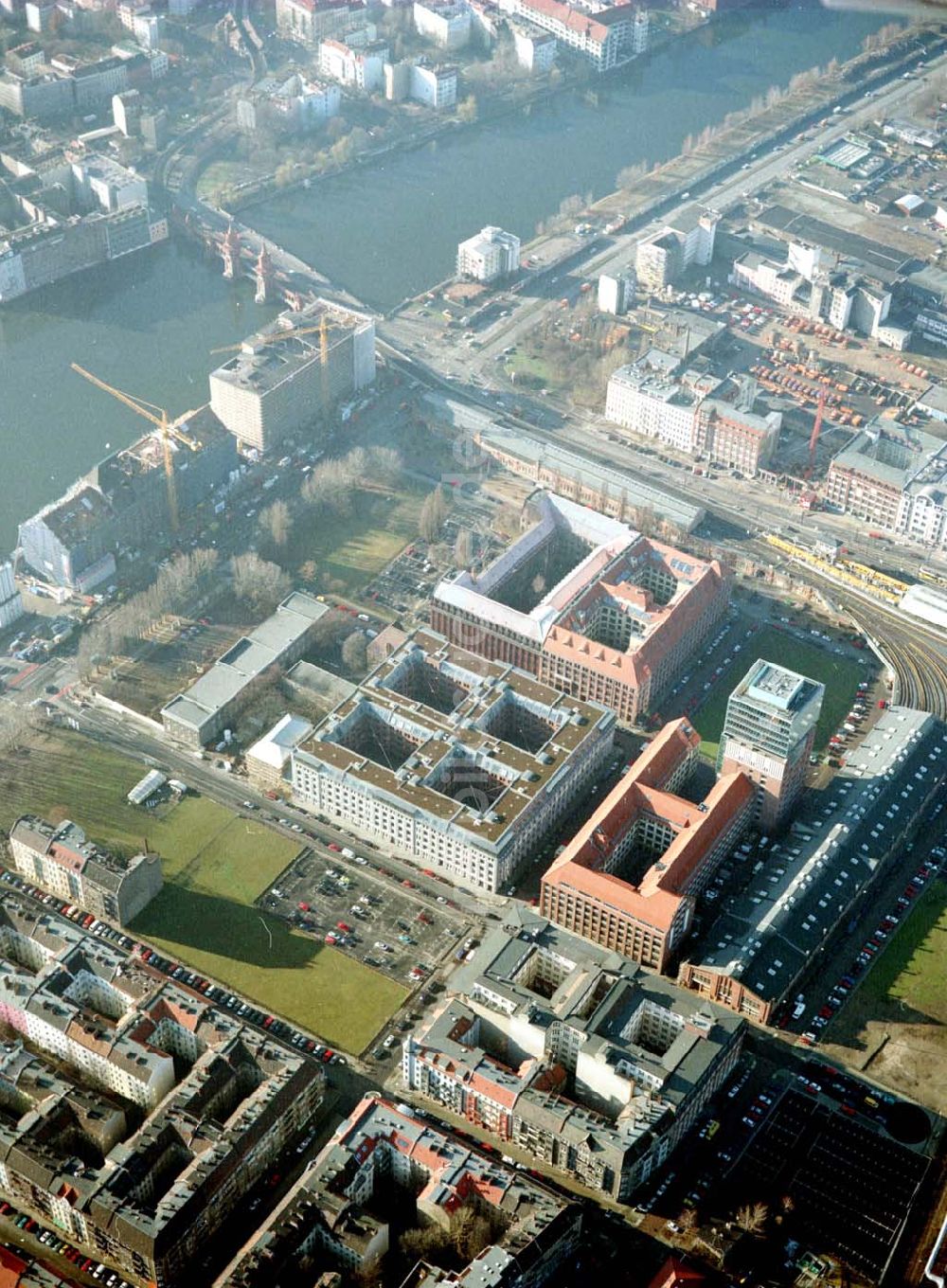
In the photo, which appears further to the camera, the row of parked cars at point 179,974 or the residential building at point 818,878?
the residential building at point 818,878

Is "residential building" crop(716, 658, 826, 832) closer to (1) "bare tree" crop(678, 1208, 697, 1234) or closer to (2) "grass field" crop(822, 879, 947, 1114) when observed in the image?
(2) "grass field" crop(822, 879, 947, 1114)

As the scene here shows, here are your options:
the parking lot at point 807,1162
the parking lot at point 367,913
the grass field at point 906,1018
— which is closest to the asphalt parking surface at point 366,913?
the parking lot at point 367,913

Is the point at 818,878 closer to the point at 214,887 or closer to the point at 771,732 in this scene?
the point at 771,732

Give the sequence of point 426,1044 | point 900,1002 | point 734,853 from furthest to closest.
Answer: point 734,853 < point 900,1002 < point 426,1044

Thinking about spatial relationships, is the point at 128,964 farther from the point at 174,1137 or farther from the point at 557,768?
the point at 557,768

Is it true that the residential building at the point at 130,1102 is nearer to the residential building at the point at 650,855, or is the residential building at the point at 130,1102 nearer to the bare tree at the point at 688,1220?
the residential building at the point at 650,855

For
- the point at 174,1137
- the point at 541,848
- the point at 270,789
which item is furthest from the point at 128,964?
the point at 541,848

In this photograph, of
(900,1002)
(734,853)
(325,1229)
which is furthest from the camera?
(734,853)
